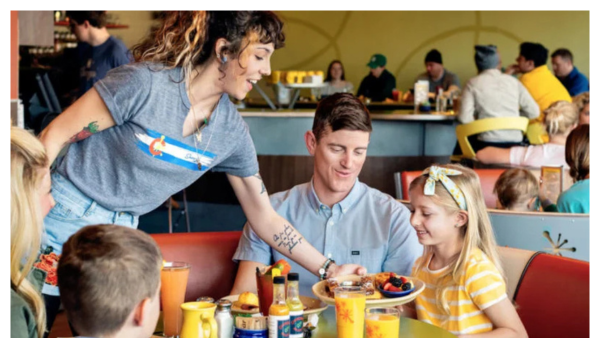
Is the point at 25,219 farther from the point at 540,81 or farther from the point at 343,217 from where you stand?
the point at 540,81

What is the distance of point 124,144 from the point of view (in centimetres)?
190

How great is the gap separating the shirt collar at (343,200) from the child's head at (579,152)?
1.25 m

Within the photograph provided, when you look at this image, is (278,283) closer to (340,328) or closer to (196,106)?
(340,328)

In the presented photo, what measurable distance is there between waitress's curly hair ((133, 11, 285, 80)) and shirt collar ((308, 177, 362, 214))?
2.03ft

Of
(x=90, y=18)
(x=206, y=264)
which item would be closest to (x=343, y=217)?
(x=206, y=264)

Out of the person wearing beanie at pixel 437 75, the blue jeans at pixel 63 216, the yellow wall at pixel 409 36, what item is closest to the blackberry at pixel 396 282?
the blue jeans at pixel 63 216

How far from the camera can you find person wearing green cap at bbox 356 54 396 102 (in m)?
9.37

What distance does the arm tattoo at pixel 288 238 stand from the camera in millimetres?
2151

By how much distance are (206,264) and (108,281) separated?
3.73 feet

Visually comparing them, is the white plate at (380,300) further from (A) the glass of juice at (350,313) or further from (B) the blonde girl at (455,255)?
(B) the blonde girl at (455,255)

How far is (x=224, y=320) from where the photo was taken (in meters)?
1.61

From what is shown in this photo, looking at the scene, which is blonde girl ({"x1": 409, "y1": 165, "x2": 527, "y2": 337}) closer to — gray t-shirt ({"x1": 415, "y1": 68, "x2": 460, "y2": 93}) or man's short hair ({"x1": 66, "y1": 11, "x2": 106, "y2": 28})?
man's short hair ({"x1": 66, "y1": 11, "x2": 106, "y2": 28})
